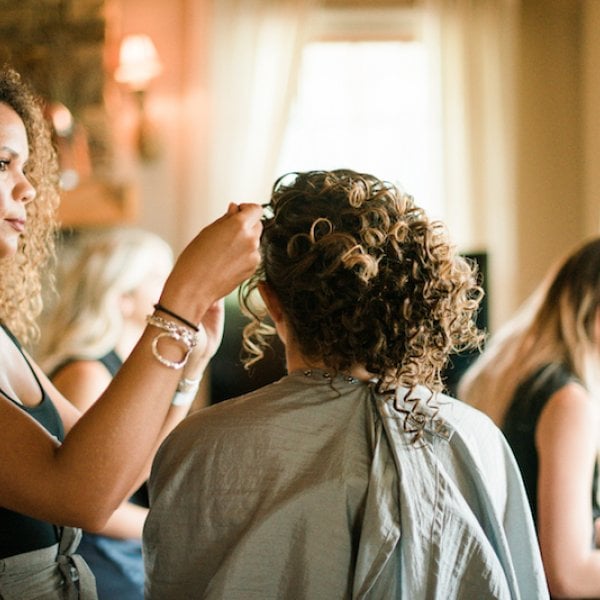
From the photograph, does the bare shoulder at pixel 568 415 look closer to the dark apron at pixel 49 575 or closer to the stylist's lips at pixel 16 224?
the dark apron at pixel 49 575

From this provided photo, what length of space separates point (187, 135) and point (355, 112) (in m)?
0.73

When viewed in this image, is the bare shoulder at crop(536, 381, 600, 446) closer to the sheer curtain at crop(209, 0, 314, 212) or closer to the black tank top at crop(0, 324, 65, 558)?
the black tank top at crop(0, 324, 65, 558)

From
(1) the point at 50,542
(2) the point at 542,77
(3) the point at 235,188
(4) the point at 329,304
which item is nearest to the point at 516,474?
(4) the point at 329,304

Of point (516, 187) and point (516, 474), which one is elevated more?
point (516, 187)

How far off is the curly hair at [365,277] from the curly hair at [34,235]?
416mm

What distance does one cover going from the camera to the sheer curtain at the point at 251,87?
11.6 ft

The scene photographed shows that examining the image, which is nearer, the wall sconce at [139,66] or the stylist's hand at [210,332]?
the stylist's hand at [210,332]

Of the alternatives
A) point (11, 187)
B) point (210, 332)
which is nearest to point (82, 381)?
point (210, 332)

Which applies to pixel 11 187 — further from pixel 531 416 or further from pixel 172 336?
pixel 531 416

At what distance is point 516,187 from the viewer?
360 centimetres

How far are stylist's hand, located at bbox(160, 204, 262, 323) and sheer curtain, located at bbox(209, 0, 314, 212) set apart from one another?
2.62m

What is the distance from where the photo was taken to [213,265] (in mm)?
941

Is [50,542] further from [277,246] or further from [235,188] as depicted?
[235,188]

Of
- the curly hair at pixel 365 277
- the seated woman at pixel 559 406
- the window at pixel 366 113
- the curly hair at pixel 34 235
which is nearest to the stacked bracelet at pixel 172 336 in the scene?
the curly hair at pixel 365 277
